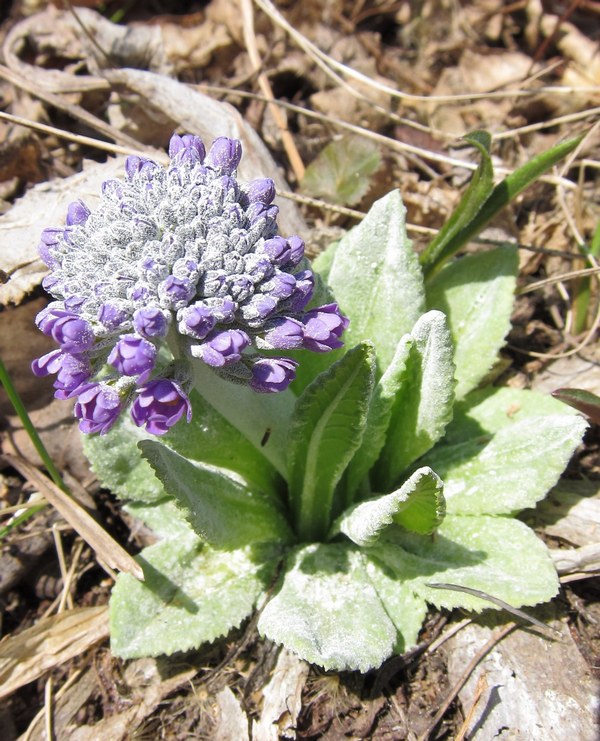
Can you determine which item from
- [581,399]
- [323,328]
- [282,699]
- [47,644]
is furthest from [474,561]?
[47,644]

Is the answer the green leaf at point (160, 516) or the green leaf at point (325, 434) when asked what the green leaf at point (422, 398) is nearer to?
the green leaf at point (325, 434)

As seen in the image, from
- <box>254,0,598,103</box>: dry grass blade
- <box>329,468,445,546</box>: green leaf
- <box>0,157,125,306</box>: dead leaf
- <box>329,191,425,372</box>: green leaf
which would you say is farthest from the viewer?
<box>254,0,598,103</box>: dry grass blade

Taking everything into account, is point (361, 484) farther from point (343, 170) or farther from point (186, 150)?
point (343, 170)

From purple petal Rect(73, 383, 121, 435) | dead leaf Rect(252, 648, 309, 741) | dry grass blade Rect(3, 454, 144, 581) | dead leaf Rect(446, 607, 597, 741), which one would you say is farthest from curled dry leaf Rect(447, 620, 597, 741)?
purple petal Rect(73, 383, 121, 435)

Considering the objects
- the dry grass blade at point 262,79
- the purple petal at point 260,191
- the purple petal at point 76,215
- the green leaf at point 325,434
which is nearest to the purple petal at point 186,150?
the purple petal at point 260,191

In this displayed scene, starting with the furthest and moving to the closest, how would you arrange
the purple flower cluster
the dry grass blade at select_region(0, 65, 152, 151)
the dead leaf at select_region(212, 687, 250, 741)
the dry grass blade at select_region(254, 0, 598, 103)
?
the dry grass blade at select_region(254, 0, 598, 103) < the dry grass blade at select_region(0, 65, 152, 151) < the dead leaf at select_region(212, 687, 250, 741) < the purple flower cluster

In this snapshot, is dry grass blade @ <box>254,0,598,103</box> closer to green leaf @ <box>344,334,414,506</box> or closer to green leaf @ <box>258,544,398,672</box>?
green leaf @ <box>344,334,414,506</box>

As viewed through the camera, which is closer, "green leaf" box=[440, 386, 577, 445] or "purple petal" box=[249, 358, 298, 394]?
"purple petal" box=[249, 358, 298, 394]

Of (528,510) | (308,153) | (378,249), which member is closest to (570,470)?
(528,510)
